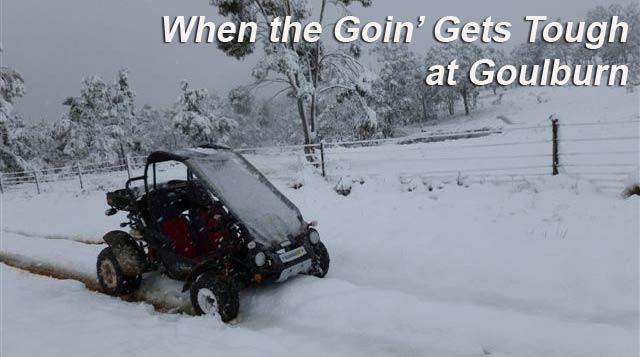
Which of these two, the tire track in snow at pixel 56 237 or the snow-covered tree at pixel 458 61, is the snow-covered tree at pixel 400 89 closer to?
the snow-covered tree at pixel 458 61

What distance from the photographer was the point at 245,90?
62.0 feet

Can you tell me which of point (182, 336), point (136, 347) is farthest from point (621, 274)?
point (136, 347)

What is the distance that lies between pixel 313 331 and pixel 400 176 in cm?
744

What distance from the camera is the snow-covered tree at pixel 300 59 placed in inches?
688

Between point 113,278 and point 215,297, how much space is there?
223cm

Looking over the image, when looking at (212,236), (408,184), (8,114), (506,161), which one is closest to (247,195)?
(212,236)

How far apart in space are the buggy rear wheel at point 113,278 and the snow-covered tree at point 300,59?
1203 centimetres

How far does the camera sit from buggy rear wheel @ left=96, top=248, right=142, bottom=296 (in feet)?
20.1

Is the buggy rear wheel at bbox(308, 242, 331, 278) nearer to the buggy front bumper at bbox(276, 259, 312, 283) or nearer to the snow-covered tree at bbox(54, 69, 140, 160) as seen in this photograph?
the buggy front bumper at bbox(276, 259, 312, 283)

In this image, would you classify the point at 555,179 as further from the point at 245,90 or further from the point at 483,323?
the point at 245,90

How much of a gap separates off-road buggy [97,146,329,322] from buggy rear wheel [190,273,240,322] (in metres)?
0.01

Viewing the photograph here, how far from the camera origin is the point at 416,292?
5602 mm

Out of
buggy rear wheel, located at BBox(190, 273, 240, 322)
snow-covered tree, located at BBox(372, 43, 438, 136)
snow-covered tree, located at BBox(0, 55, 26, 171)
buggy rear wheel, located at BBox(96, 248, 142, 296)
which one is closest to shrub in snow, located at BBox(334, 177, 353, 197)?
buggy rear wheel, located at BBox(96, 248, 142, 296)

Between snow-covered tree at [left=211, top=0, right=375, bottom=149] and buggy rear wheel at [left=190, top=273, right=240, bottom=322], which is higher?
snow-covered tree at [left=211, top=0, right=375, bottom=149]
